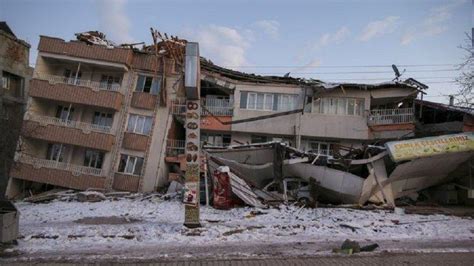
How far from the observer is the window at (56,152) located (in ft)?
95.7

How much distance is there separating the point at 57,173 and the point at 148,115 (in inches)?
276

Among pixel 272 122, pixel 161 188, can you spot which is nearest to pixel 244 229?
pixel 161 188

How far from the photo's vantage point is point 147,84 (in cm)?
2961

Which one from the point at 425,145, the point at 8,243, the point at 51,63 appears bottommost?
the point at 8,243

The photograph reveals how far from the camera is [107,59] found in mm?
28547

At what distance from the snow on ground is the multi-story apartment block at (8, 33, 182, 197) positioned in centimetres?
774

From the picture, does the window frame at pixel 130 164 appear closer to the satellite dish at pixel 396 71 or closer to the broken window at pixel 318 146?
the broken window at pixel 318 146

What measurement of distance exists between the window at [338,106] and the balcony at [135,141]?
40.7 ft

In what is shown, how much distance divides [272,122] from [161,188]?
913 cm

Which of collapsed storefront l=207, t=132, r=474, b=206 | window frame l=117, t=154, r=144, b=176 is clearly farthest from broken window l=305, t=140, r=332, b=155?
window frame l=117, t=154, r=144, b=176

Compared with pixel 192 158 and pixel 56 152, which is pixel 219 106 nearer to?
pixel 56 152

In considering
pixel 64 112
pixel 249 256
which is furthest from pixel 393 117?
pixel 249 256

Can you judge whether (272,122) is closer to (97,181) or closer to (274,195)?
(274,195)

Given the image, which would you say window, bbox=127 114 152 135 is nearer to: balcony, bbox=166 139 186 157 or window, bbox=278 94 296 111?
balcony, bbox=166 139 186 157
